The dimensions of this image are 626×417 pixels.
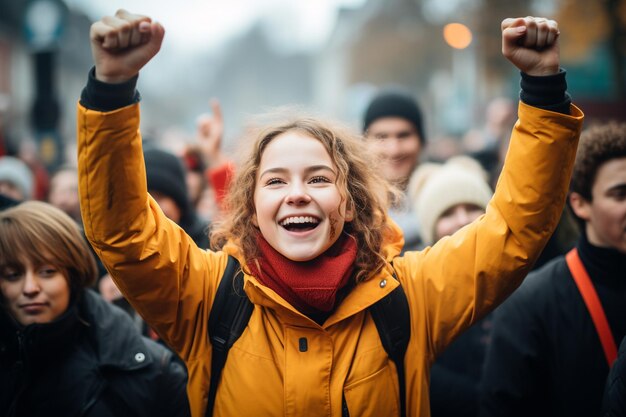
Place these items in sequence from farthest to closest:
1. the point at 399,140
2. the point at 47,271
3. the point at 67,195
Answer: the point at 67,195
the point at 399,140
the point at 47,271

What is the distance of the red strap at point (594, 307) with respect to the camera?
2.72 m

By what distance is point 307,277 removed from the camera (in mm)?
2240

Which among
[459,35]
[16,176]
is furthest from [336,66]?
[16,176]

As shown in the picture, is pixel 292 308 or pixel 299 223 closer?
pixel 292 308

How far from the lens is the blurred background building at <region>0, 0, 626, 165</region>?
8.43 meters

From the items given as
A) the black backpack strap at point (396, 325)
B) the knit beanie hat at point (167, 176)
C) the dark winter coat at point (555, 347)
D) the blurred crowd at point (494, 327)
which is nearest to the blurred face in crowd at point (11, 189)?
the knit beanie hat at point (167, 176)

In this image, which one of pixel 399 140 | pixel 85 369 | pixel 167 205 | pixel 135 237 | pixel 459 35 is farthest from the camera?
pixel 459 35

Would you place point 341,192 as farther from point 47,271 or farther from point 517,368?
point 47,271

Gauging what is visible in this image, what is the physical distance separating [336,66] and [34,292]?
6751 cm

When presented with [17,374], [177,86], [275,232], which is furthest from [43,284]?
[177,86]

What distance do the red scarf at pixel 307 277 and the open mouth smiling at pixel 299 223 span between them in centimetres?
11

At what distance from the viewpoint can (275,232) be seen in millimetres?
2316

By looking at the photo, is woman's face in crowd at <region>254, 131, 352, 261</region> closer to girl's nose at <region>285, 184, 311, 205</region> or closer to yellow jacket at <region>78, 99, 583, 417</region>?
girl's nose at <region>285, 184, 311, 205</region>

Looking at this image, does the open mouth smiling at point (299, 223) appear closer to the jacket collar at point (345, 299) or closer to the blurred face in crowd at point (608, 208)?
the jacket collar at point (345, 299)
